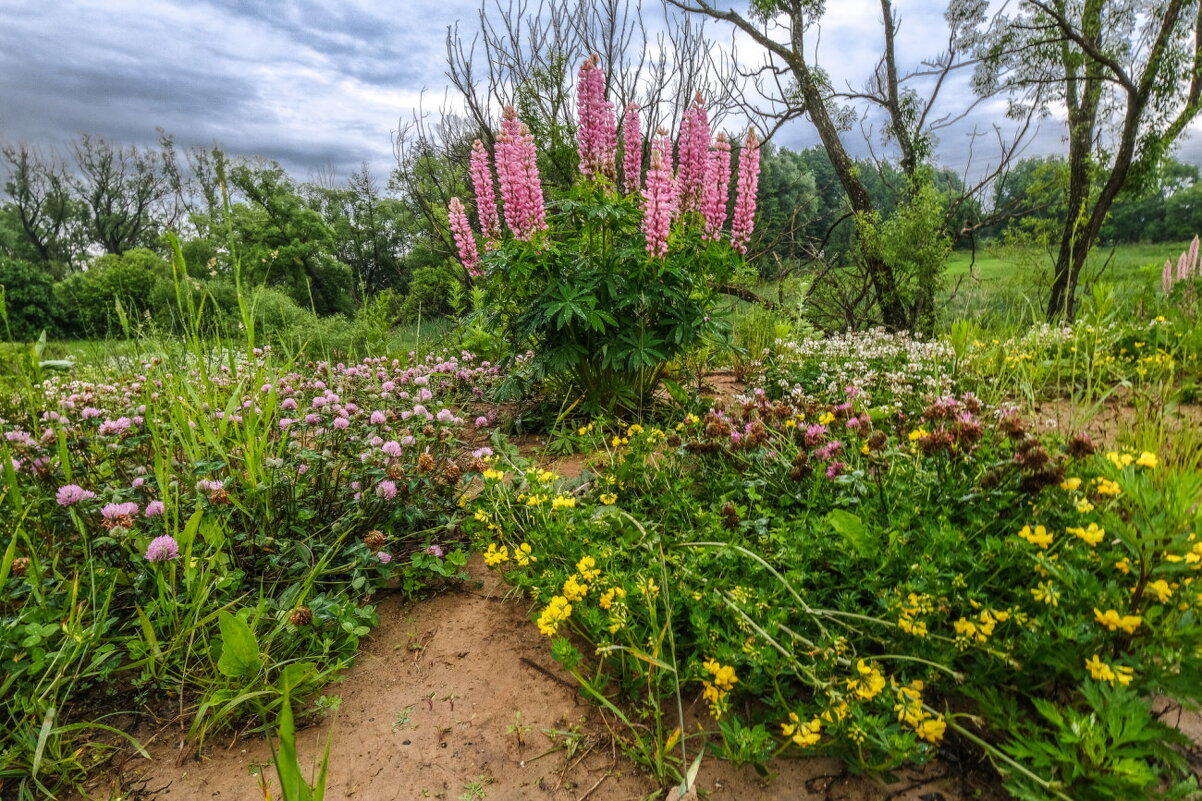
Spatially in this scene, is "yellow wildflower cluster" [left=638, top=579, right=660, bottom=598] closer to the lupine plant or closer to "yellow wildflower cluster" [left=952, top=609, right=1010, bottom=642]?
"yellow wildflower cluster" [left=952, top=609, right=1010, bottom=642]

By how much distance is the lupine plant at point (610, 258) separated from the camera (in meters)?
3.02

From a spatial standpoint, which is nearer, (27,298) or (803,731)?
(803,731)

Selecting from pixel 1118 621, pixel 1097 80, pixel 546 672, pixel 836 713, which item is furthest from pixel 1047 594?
pixel 1097 80

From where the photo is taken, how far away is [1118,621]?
1075 millimetres

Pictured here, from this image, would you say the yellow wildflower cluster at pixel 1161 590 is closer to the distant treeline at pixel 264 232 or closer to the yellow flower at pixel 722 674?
the yellow flower at pixel 722 674

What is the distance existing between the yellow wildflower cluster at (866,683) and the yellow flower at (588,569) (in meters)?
0.69

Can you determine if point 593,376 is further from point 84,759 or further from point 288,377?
point 84,759

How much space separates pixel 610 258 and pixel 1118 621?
8.41 feet

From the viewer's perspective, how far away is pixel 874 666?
1232mm

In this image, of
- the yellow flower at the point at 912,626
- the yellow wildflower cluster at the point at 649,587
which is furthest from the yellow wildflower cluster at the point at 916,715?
the yellow wildflower cluster at the point at 649,587

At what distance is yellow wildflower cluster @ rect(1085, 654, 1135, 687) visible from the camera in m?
1.02

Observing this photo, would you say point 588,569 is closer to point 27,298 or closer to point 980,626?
point 980,626

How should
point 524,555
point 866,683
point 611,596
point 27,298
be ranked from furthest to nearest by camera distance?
1. point 27,298
2. point 524,555
3. point 611,596
4. point 866,683

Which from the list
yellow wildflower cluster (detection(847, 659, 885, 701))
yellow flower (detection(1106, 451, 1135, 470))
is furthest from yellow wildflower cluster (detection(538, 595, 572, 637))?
yellow flower (detection(1106, 451, 1135, 470))
